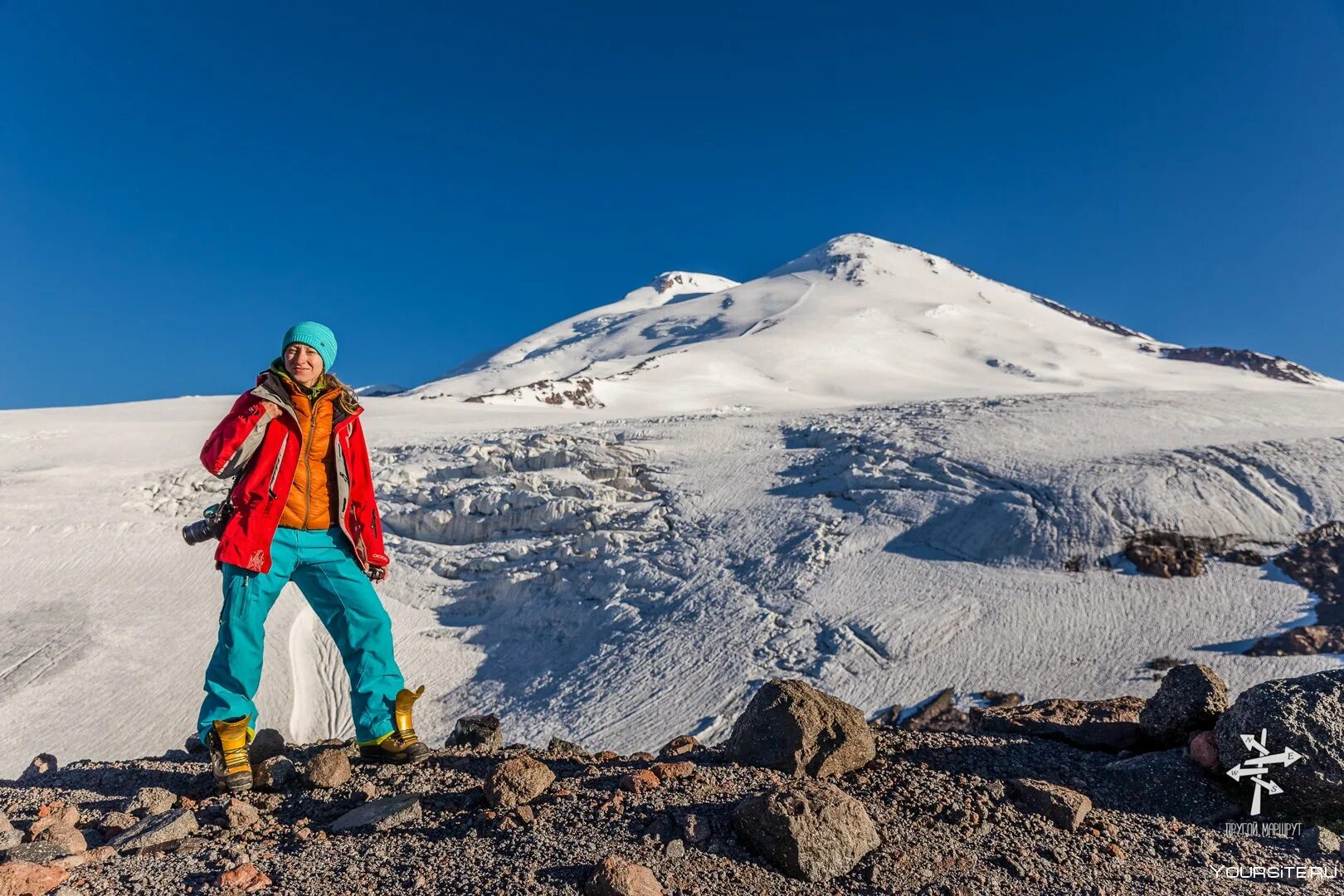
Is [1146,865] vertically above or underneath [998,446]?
underneath

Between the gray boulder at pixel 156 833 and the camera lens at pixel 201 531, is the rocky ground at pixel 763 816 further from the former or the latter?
the camera lens at pixel 201 531

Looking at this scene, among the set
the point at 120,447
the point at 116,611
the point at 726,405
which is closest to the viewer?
the point at 116,611

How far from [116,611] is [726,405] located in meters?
22.3

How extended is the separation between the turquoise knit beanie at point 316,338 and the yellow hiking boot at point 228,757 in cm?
195

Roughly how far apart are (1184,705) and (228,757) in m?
4.79

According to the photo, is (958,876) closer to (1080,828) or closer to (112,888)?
(1080,828)

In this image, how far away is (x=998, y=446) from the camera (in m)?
10.7

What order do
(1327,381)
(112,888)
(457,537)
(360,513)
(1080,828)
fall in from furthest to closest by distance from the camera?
(1327,381) → (457,537) → (360,513) → (1080,828) → (112,888)

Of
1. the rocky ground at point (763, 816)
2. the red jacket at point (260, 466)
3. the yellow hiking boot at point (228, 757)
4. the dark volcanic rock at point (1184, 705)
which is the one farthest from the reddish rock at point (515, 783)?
the dark volcanic rock at point (1184, 705)

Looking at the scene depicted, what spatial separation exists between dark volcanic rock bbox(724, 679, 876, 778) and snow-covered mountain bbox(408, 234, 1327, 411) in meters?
24.9

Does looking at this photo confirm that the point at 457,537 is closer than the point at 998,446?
No

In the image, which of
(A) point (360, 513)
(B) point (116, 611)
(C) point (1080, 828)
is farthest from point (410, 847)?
(B) point (116, 611)

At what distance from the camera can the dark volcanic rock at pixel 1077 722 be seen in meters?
4.10

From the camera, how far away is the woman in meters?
3.87
